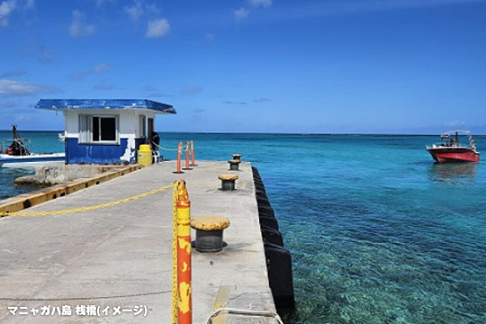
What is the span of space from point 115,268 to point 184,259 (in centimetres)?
248

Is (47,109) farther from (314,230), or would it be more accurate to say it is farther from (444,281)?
(444,281)

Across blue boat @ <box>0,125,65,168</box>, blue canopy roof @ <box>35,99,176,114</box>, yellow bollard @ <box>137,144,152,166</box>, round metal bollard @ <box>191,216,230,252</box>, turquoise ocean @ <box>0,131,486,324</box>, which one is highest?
blue canopy roof @ <box>35,99,176,114</box>

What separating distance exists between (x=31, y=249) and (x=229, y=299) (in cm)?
363

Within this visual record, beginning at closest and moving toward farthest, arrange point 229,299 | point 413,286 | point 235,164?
point 229,299 < point 413,286 < point 235,164

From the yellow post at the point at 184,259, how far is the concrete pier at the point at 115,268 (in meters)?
0.61

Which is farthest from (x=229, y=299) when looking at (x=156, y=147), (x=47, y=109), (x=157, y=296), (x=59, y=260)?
(x=156, y=147)

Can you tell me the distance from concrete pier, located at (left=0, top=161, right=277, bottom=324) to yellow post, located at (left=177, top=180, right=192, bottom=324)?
23.9 inches

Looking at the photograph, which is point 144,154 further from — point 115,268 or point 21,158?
point 21,158

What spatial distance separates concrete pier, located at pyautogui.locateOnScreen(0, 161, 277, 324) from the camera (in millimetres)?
4254

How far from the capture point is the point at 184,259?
3.47m

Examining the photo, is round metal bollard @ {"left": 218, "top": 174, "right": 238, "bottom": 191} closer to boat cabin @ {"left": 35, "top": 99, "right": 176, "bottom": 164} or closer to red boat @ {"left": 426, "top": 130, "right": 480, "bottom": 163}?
boat cabin @ {"left": 35, "top": 99, "right": 176, "bottom": 164}

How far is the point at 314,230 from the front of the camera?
13828 mm

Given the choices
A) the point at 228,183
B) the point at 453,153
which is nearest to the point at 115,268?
the point at 228,183

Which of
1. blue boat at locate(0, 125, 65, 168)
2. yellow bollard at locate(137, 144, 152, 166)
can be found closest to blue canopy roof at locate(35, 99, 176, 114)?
yellow bollard at locate(137, 144, 152, 166)
